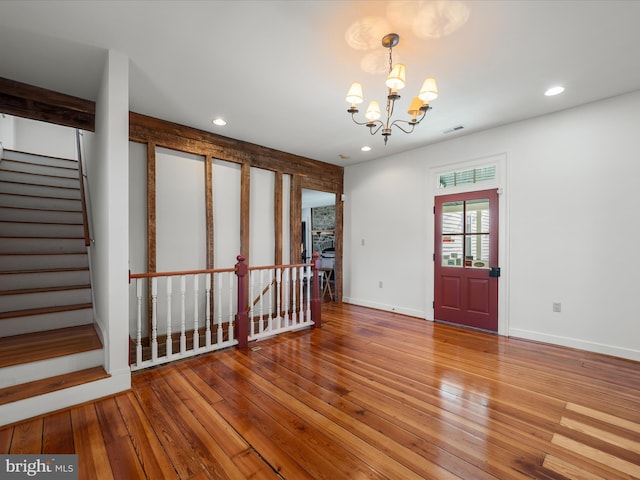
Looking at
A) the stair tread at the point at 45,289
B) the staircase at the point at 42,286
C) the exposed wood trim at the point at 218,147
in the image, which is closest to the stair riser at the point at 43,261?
the staircase at the point at 42,286

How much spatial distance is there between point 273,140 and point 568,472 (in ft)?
15.3

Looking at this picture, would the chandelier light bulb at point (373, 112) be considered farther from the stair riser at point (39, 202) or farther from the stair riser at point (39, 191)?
the stair riser at point (39, 191)

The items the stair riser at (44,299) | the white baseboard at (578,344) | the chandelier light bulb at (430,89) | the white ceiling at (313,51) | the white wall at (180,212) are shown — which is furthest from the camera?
the white wall at (180,212)

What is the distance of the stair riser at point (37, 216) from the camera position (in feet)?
12.3

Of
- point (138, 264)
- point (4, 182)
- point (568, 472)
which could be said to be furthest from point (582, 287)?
point (4, 182)

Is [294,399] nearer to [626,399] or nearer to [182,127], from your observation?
[626,399]

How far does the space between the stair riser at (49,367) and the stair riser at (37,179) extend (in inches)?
140

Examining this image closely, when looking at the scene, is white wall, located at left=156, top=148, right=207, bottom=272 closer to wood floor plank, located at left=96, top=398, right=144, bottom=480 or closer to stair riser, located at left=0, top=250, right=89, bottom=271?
stair riser, located at left=0, top=250, right=89, bottom=271

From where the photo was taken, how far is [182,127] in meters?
3.97

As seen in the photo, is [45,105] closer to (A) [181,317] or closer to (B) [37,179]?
(B) [37,179]

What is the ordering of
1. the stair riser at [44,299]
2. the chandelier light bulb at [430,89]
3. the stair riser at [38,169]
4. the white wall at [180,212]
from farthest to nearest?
the stair riser at [38,169], the white wall at [180,212], the stair riser at [44,299], the chandelier light bulb at [430,89]

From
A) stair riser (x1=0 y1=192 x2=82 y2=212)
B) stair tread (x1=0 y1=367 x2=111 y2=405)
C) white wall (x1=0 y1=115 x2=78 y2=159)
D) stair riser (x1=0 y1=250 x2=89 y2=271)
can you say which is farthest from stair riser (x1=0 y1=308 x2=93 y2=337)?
white wall (x1=0 y1=115 x2=78 y2=159)

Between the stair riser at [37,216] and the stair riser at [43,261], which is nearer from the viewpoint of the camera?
the stair riser at [43,261]

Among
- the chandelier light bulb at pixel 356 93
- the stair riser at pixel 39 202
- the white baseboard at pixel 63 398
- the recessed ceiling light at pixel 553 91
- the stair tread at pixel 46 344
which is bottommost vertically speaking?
the white baseboard at pixel 63 398
